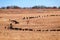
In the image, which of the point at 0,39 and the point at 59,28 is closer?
the point at 0,39

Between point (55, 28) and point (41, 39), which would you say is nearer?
point (41, 39)

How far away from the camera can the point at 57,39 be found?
13.9 m

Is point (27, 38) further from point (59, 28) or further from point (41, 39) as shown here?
point (59, 28)

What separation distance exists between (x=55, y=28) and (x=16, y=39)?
5931 mm

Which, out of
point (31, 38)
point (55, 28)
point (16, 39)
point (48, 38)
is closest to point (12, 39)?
point (16, 39)

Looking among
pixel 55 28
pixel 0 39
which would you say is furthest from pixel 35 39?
pixel 55 28

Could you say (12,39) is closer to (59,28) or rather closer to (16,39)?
(16,39)

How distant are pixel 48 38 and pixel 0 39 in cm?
355

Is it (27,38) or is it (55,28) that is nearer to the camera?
(27,38)

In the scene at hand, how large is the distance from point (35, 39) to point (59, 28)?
5.39m

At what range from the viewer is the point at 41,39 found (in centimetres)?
1392

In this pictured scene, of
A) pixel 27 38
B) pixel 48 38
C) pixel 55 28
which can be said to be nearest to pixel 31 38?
pixel 27 38

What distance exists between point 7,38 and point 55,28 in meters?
6.02

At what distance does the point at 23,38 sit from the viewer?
47.1ft
